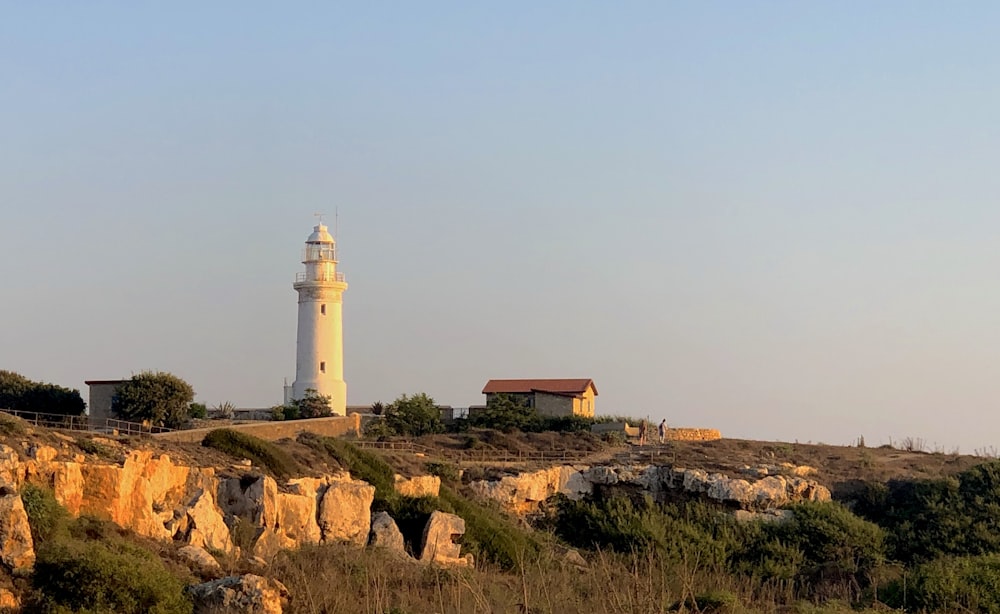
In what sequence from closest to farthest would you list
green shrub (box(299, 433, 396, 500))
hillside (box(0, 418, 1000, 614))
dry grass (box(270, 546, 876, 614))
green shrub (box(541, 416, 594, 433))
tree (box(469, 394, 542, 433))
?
hillside (box(0, 418, 1000, 614)) < dry grass (box(270, 546, 876, 614)) < green shrub (box(299, 433, 396, 500)) < green shrub (box(541, 416, 594, 433)) < tree (box(469, 394, 542, 433))

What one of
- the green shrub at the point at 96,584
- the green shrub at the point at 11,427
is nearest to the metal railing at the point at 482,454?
the green shrub at the point at 11,427

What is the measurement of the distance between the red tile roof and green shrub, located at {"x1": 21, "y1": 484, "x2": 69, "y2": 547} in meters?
36.5

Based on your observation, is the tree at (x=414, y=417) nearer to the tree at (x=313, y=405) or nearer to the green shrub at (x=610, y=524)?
the tree at (x=313, y=405)

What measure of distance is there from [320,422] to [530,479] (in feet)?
30.8

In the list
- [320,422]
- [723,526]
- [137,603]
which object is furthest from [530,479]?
[137,603]

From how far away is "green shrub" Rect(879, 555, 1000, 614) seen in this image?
27750 mm

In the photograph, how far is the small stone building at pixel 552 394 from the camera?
54.8m

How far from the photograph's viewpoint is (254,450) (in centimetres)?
2934

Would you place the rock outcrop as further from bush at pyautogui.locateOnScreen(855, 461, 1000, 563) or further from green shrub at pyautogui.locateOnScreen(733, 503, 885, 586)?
bush at pyautogui.locateOnScreen(855, 461, 1000, 563)

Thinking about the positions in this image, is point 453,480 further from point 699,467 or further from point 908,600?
point 908,600

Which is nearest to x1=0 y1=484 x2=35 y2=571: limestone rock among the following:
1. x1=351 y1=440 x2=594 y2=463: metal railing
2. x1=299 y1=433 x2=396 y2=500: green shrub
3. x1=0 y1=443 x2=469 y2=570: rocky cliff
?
x1=0 y1=443 x2=469 y2=570: rocky cliff

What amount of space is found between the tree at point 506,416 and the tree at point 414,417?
1668 mm

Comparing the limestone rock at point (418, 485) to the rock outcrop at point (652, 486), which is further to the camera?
the rock outcrop at point (652, 486)

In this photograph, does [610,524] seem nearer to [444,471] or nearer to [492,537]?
[444,471]
